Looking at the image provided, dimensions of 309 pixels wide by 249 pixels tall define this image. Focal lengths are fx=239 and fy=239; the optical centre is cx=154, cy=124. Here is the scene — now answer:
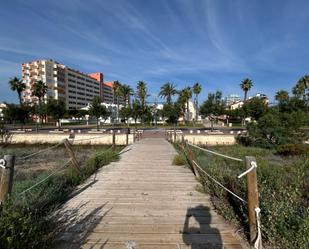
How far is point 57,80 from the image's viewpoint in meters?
90.5

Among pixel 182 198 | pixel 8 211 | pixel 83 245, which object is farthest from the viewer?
pixel 182 198

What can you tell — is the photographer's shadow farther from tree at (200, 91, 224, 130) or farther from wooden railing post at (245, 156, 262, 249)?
tree at (200, 91, 224, 130)

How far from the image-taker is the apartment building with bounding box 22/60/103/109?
3433 inches

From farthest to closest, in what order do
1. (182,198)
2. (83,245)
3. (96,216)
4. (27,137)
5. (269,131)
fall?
Result: (27,137) → (269,131) → (182,198) → (96,216) → (83,245)

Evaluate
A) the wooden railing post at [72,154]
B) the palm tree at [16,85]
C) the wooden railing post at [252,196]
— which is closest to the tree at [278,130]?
the wooden railing post at [72,154]

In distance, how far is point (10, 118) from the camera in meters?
45.4

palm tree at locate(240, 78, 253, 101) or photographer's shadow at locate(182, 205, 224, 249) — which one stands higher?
palm tree at locate(240, 78, 253, 101)

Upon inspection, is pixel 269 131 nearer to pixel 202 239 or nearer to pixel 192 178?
pixel 192 178

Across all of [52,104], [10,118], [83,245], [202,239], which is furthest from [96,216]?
[10,118]

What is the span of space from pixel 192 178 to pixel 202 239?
351cm

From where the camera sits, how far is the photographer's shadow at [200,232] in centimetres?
302

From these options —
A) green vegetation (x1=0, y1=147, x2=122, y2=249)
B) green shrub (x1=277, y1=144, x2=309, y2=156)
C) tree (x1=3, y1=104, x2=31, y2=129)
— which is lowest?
green shrub (x1=277, y1=144, x2=309, y2=156)

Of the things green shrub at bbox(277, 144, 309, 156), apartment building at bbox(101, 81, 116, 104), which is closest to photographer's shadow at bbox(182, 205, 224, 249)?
green shrub at bbox(277, 144, 309, 156)

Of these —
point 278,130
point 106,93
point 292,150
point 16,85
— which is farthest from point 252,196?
point 106,93
